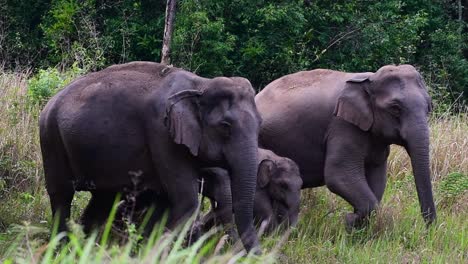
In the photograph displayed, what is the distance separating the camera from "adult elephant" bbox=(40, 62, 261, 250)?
896 centimetres

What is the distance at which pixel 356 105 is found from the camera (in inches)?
427

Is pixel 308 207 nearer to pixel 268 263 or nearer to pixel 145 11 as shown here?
pixel 268 263

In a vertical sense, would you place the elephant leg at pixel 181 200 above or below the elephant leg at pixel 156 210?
above

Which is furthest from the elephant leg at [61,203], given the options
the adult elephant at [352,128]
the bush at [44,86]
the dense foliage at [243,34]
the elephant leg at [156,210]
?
the dense foliage at [243,34]

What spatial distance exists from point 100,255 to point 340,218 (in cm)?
620

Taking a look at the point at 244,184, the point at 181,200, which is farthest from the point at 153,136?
the point at 244,184

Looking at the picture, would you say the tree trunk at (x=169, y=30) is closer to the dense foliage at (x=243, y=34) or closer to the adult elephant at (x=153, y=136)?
the dense foliage at (x=243, y=34)

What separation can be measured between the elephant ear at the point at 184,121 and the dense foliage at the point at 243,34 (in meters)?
11.1

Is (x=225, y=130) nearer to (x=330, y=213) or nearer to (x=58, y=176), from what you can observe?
(x=58, y=176)

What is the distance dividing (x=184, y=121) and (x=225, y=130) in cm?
35

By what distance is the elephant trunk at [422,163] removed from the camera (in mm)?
10469

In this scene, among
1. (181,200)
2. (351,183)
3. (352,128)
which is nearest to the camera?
(181,200)

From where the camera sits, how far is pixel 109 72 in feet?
31.7

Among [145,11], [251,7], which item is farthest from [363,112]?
[145,11]
